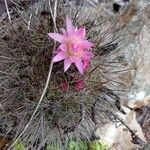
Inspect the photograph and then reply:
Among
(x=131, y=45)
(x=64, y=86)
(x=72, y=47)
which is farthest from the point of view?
(x=131, y=45)

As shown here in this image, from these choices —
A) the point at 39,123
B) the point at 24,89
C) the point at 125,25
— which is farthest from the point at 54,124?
the point at 125,25

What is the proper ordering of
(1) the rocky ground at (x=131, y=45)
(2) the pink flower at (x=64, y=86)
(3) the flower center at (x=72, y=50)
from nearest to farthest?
(3) the flower center at (x=72, y=50) → (2) the pink flower at (x=64, y=86) → (1) the rocky ground at (x=131, y=45)

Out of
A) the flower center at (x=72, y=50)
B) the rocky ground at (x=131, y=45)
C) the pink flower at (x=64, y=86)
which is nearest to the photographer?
the flower center at (x=72, y=50)

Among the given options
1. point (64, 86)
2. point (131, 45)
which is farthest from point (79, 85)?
point (131, 45)

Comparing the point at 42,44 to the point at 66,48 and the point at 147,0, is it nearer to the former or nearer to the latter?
the point at 66,48

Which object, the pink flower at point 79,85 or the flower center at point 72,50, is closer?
the flower center at point 72,50

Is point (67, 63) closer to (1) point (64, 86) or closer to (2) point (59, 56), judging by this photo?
(2) point (59, 56)

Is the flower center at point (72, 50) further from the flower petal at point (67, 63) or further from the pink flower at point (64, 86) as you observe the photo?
the pink flower at point (64, 86)

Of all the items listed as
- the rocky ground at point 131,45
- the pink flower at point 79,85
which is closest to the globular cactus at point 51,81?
the pink flower at point 79,85
